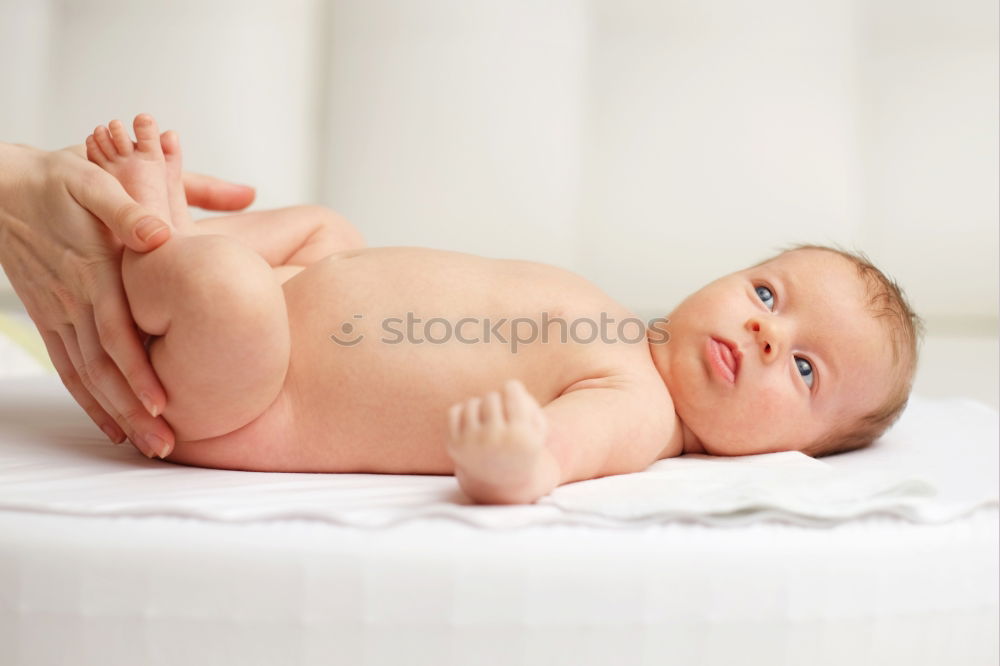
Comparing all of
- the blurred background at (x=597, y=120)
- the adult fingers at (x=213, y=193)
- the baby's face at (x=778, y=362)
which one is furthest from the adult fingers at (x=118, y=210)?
the blurred background at (x=597, y=120)

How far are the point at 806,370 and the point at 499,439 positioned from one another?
1.98 feet

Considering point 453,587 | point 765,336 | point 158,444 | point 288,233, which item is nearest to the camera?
point 453,587

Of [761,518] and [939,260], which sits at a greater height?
[939,260]

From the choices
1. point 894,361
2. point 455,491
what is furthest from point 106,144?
point 894,361

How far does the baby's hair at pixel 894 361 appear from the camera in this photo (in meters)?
1.23

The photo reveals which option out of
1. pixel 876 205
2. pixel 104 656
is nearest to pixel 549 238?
pixel 876 205

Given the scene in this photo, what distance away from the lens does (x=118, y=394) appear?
1023mm

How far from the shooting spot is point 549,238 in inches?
75.7

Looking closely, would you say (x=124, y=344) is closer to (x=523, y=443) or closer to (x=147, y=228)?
(x=147, y=228)

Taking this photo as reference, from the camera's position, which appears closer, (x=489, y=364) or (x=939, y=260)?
(x=489, y=364)

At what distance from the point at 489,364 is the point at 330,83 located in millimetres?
1033

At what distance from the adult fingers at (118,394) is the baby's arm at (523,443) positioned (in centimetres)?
36

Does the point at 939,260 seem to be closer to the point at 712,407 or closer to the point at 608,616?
the point at 712,407

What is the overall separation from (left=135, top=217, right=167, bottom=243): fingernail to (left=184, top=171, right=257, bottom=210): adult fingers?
1.51 ft
